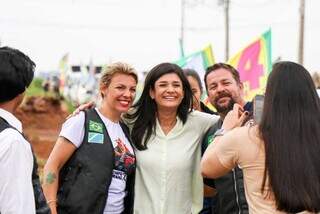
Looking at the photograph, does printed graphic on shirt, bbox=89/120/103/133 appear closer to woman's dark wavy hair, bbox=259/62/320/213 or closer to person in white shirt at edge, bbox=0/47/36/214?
person in white shirt at edge, bbox=0/47/36/214

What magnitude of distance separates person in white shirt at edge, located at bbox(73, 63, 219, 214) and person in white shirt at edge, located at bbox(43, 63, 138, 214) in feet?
0.28

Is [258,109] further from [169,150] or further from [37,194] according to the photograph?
[37,194]

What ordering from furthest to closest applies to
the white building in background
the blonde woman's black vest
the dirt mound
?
the white building in background, the dirt mound, the blonde woman's black vest

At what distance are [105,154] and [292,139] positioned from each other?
1160 mm

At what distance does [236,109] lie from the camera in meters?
2.45

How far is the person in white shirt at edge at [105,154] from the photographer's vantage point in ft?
9.20

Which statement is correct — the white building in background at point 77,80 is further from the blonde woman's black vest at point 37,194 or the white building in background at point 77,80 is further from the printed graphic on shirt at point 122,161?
the blonde woman's black vest at point 37,194

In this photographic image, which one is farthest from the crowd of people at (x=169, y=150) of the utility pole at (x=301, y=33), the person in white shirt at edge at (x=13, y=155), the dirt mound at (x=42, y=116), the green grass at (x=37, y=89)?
the green grass at (x=37, y=89)

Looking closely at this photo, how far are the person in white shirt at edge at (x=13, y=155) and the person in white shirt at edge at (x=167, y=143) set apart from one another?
1.06m

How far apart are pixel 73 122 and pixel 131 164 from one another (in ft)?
1.33

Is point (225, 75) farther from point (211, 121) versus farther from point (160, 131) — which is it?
point (160, 131)

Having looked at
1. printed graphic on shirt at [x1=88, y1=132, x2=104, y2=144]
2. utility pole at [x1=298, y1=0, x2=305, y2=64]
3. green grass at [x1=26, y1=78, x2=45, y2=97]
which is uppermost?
utility pole at [x1=298, y1=0, x2=305, y2=64]

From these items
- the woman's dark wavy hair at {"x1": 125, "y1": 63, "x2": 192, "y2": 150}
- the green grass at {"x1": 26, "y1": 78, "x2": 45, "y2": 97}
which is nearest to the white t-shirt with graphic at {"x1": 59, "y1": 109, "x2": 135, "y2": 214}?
the woman's dark wavy hair at {"x1": 125, "y1": 63, "x2": 192, "y2": 150}

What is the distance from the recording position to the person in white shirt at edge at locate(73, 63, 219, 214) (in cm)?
292
